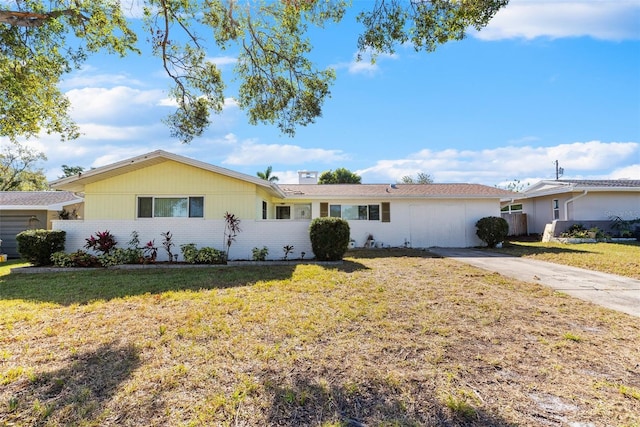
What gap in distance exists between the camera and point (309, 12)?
6289 mm

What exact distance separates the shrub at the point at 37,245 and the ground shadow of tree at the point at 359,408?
433 inches

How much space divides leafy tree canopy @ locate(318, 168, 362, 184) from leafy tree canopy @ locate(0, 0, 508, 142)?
2903 cm

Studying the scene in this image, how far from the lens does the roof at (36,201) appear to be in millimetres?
15623

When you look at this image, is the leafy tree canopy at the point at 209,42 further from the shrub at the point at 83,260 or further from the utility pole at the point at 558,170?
the utility pole at the point at 558,170

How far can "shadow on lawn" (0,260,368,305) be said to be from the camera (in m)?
6.76

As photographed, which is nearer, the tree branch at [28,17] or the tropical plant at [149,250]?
the tree branch at [28,17]

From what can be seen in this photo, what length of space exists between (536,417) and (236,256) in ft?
33.3

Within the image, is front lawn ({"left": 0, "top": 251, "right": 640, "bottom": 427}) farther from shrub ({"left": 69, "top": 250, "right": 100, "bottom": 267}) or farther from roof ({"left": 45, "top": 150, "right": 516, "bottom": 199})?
roof ({"left": 45, "top": 150, "right": 516, "bottom": 199})

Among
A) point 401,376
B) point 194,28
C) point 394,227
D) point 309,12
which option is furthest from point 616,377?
point 394,227

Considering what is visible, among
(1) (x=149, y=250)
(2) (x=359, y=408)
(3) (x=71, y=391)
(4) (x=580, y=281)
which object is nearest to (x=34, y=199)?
(1) (x=149, y=250)

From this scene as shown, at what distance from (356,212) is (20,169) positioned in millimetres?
37808

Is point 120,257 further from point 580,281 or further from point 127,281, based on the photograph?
point 580,281

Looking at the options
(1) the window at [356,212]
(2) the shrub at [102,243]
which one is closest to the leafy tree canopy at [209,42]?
(2) the shrub at [102,243]

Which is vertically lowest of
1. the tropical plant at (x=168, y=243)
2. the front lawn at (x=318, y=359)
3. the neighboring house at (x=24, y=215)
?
the front lawn at (x=318, y=359)
